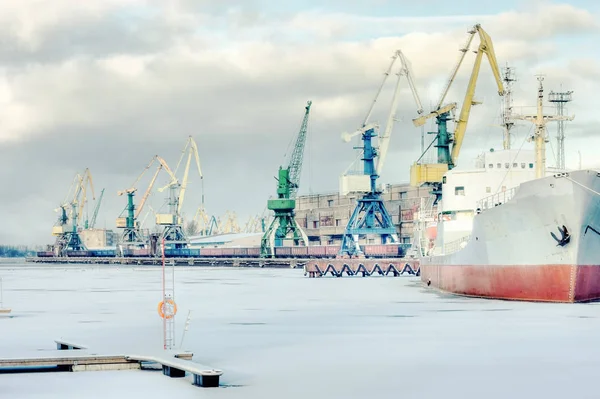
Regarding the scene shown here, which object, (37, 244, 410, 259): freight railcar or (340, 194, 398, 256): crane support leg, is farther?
(37, 244, 410, 259): freight railcar

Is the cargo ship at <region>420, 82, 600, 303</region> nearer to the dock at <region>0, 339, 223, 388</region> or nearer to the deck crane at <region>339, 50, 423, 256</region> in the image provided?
the dock at <region>0, 339, 223, 388</region>

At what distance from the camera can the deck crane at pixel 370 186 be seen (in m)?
119

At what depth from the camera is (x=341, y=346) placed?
29.4 metres

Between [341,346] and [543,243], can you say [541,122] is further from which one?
[341,346]

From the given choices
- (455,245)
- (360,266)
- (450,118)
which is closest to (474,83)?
(450,118)

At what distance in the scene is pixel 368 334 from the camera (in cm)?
3312

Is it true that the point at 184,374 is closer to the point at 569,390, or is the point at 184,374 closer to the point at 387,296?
the point at 569,390

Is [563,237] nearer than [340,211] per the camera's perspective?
Yes

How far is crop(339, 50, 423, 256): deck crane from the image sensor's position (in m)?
119

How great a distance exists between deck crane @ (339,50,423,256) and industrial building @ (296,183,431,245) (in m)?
14.4

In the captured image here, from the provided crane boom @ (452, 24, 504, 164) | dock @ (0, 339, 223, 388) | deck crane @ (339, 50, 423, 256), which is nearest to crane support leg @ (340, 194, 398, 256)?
deck crane @ (339, 50, 423, 256)

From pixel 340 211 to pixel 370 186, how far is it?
54.1 metres

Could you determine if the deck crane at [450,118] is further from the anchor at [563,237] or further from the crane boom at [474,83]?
the anchor at [563,237]

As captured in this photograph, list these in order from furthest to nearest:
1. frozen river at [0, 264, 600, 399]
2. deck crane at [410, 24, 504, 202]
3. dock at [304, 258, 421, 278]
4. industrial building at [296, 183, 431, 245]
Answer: industrial building at [296, 183, 431, 245]
dock at [304, 258, 421, 278]
deck crane at [410, 24, 504, 202]
frozen river at [0, 264, 600, 399]
